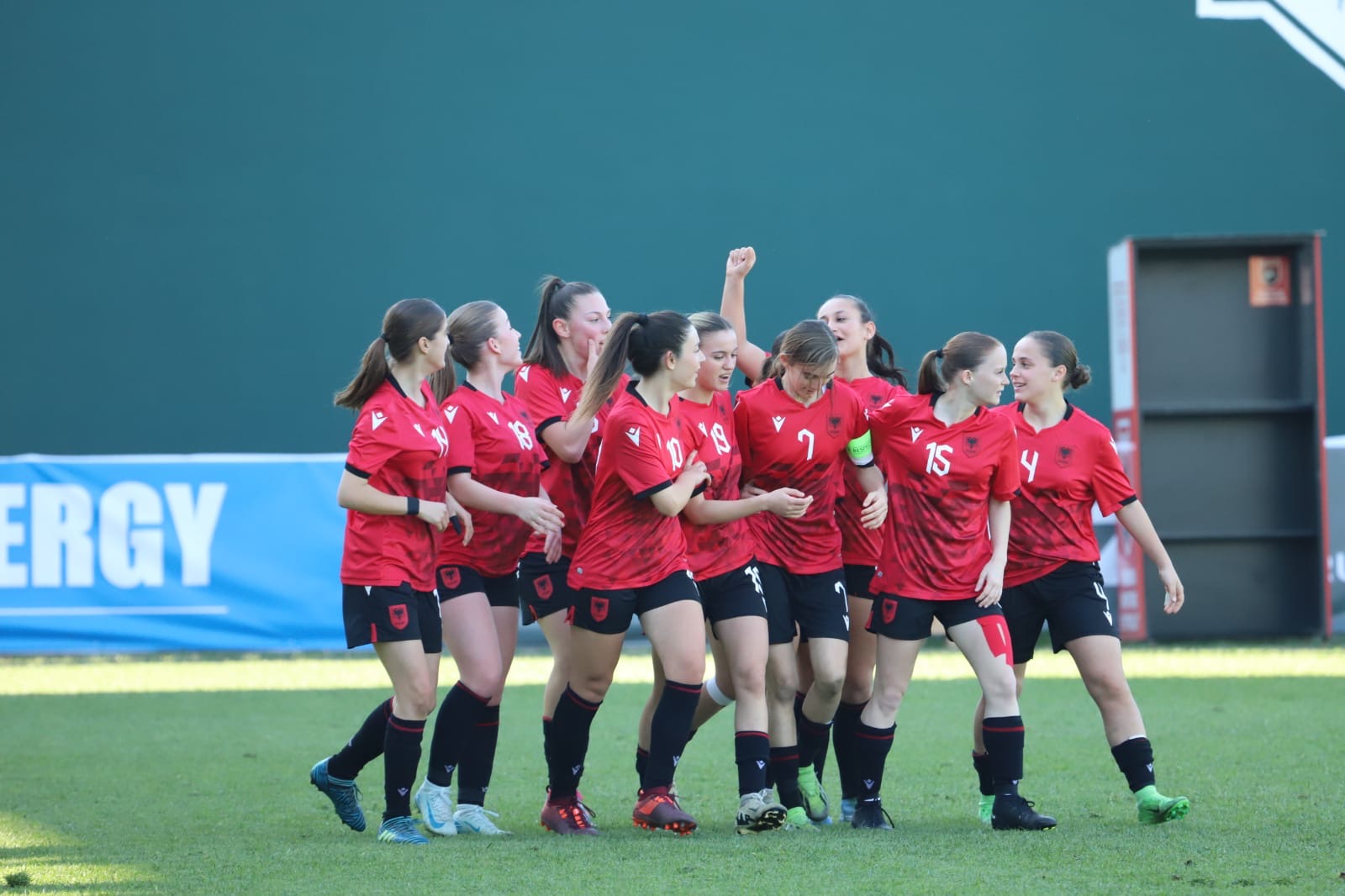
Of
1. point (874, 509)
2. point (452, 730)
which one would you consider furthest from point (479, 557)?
point (874, 509)

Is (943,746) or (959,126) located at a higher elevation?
(959,126)

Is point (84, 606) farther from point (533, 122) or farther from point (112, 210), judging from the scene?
point (533, 122)

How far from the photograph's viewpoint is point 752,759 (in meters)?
5.12

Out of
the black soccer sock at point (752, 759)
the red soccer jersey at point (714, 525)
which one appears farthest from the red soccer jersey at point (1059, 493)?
the black soccer sock at point (752, 759)

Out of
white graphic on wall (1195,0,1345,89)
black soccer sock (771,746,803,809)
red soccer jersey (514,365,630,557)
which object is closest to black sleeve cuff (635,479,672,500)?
red soccer jersey (514,365,630,557)

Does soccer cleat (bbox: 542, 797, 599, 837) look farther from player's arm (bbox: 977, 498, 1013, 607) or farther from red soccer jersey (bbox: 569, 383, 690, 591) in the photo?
player's arm (bbox: 977, 498, 1013, 607)

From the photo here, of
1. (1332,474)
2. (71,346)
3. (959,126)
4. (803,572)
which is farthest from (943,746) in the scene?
(71,346)

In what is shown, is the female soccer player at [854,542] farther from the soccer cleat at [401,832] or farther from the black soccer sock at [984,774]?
the soccer cleat at [401,832]

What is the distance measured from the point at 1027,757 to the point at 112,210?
35.4ft

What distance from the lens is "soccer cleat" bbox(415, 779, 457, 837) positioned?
17.3 ft

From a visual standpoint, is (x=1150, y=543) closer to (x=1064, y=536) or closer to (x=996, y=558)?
(x=1064, y=536)

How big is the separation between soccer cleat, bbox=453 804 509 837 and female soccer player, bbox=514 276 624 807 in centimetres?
30

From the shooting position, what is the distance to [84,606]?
37.5 ft

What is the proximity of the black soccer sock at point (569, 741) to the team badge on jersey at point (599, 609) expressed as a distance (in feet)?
1.06
